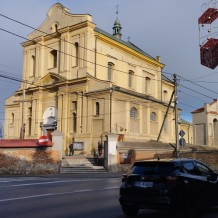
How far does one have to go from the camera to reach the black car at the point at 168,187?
27.0 feet

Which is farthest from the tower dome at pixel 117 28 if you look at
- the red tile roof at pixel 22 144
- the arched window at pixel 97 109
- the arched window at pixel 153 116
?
the red tile roof at pixel 22 144

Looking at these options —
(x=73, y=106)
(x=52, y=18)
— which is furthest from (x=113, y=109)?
(x=52, y=18)

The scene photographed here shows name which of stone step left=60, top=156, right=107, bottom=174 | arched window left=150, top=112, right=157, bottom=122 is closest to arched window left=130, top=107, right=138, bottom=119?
arched window left=150, top=112, right=157, bottom=122

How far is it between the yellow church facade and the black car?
29.0 meters

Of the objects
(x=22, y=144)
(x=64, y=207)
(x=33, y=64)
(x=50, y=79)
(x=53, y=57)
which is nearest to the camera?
(x=64, y=207)

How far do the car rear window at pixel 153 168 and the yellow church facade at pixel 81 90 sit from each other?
28968 mm

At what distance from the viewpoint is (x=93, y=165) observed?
31.5 metres

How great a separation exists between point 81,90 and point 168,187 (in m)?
33.5

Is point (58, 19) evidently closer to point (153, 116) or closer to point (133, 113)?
point (133, 113)

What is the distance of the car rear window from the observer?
8617 mm

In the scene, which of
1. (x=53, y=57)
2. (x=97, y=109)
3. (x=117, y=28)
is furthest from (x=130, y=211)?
(x=117, y=28)

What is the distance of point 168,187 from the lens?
8.24 meters

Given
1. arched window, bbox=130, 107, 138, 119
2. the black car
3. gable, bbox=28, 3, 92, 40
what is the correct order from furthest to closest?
gable, bbox=28, 3, 92, 40 → arched window, bbox=130, 107, 138, 119 → the black car

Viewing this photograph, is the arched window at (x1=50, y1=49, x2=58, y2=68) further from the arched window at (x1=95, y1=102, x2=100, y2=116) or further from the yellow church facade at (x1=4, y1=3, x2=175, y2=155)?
the arched window at (x1=95, y1=102, x2=100, y2=116)
